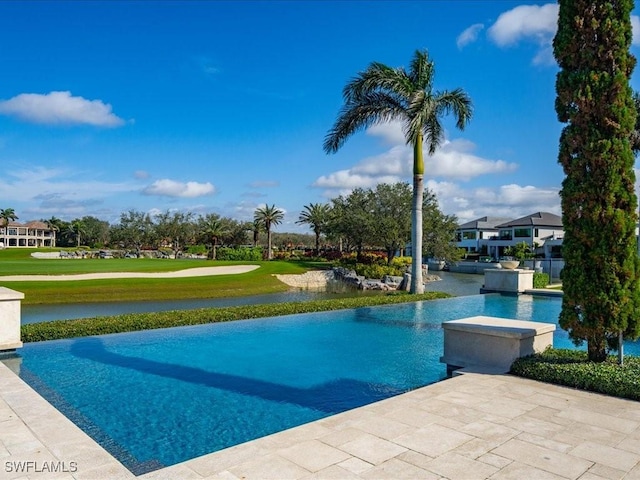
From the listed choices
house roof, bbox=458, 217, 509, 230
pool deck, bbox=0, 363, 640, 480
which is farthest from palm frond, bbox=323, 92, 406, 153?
house roof, bbox=458, 217, 509, 230

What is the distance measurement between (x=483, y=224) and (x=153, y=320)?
65853mm

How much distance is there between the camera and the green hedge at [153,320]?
388 inches

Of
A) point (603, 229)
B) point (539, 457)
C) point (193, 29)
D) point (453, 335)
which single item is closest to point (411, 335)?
point (453, 335)

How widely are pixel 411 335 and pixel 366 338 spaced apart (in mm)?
1136

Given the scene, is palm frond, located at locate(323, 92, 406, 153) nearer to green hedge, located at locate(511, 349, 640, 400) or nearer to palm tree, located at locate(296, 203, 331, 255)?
green hedge, located at locate(511, 349, 640, 400)

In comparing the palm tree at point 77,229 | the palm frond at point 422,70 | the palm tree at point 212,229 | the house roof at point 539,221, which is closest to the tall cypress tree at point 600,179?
the palm frond at point 422,70

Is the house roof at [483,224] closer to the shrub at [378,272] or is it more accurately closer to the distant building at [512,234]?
the distant building at [512,234]

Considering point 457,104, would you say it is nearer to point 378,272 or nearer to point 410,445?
point 378,272

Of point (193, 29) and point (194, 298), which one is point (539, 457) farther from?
point (194, 298)

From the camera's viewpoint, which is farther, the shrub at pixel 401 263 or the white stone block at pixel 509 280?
the shrub at pixel 401 263

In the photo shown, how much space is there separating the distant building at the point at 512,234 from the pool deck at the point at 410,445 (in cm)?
5136

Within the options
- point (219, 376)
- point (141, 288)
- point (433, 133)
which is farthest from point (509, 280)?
point (219, 376)

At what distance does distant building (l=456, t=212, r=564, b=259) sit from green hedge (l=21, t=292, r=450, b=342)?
144ft

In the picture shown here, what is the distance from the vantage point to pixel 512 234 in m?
62.1
